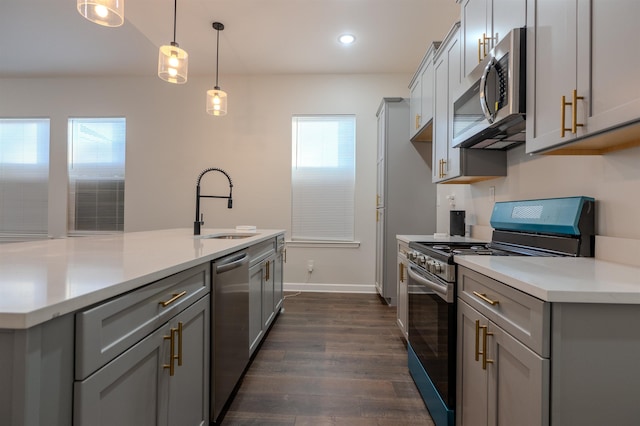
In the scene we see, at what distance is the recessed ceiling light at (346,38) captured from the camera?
325 centimetres

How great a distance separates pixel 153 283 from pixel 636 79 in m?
1.57

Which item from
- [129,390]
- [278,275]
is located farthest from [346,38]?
[129,390]

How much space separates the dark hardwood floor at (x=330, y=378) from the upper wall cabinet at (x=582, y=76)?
151 cm

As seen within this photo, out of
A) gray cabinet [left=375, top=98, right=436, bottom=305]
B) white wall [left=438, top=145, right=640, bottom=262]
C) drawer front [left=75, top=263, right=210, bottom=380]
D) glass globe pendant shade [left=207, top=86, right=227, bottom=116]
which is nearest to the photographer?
drawer front [left=75, top=263, right=210, bottom=380]

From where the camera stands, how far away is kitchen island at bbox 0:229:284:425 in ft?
1.94

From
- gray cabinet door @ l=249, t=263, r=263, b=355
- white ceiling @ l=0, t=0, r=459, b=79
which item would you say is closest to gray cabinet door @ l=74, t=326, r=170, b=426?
gray cabinet door @ l=249, t=263, r=263, b=355

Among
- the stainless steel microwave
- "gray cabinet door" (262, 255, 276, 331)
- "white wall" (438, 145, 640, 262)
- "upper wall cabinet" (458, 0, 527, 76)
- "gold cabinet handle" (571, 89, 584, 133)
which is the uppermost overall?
"upper wall cabinet" (458, 0, 527, 76)

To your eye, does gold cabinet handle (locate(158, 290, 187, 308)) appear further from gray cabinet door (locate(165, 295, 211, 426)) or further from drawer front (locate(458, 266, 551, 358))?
drawer front (locate(458, 266, 551, 358))

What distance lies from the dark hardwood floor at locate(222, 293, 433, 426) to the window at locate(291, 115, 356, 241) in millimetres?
1337

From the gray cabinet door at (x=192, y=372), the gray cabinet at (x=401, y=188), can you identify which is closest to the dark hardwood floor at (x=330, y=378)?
the gray cabinet door at (x=192, y=372)

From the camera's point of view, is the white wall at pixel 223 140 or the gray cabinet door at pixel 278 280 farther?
the white wall at pixel 223 140

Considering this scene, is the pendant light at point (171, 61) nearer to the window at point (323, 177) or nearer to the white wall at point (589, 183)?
the window at point (323, 177)

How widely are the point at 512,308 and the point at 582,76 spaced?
2.73ft

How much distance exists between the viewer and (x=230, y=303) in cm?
164
